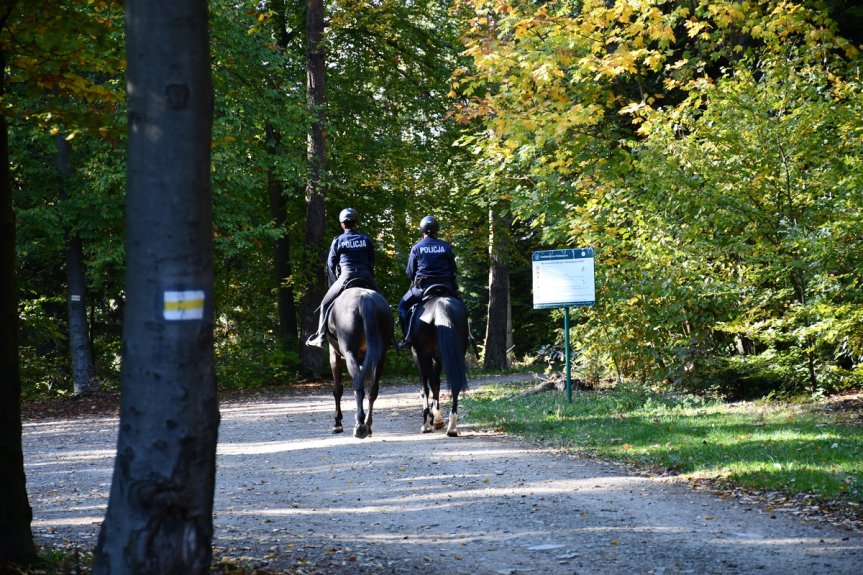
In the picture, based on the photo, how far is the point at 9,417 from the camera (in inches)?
247

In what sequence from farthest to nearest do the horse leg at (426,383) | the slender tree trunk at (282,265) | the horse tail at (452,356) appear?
the slender tree trunk at (282,265)
the horse leg at (426,383)
the horse tail at (452,356)

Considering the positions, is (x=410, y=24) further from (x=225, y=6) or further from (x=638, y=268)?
(x=638, y=268)

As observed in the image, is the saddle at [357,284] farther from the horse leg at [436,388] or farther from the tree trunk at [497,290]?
the tree trunk at [497,290]

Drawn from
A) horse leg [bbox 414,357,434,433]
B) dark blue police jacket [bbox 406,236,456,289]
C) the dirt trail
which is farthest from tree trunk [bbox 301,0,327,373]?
the dirt trail

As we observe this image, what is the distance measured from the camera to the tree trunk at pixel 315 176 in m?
26.1

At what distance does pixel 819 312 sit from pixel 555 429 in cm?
398

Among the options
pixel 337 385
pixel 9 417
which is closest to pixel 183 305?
pixel 9 417

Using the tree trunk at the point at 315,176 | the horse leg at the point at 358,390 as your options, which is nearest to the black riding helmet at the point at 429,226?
the horse leg at the point at 358,390

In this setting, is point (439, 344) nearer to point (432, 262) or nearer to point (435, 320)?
point (435, 320)

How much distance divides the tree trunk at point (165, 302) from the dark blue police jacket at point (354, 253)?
9173mm

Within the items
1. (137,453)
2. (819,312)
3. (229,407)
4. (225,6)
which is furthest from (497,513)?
(225,6)

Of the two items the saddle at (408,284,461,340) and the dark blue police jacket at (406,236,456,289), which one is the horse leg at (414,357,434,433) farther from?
the dark blue police jacket at (406,236,456,289)

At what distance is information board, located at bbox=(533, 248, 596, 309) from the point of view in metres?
16.1

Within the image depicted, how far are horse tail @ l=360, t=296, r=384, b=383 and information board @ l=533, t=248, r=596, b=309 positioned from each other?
12.1 feet
